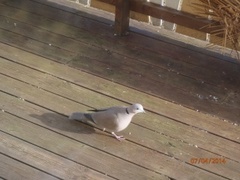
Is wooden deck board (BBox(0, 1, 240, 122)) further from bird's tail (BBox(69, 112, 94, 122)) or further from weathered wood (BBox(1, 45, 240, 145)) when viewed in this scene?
bird's tail (BBox(69, 112, 94, 122))

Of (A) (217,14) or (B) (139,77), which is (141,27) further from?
(A) (217,14)

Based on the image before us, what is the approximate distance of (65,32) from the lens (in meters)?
3.30

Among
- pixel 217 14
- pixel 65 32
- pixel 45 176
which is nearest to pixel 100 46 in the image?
pixel 65 32

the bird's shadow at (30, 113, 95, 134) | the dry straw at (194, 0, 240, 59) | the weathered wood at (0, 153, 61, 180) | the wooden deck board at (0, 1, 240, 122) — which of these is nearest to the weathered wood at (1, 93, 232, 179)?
the bird's shadow at (30, 113, 95, 134)

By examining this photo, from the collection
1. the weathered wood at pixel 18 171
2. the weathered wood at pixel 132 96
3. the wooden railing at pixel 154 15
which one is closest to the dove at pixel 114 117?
the weathered wood at pixel 132 96

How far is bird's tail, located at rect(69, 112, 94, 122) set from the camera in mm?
2475

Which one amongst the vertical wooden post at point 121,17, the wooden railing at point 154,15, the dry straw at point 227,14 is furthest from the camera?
the vertical wooden post at point 121,17

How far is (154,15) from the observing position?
3174 mm

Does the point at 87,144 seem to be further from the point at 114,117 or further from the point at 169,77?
the point at 169,77

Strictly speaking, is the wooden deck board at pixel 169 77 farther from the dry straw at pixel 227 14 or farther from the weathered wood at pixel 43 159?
the weathered wood at pixel 43 159

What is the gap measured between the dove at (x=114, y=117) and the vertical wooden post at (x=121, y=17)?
35.7 inches

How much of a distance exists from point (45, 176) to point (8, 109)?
49 cm

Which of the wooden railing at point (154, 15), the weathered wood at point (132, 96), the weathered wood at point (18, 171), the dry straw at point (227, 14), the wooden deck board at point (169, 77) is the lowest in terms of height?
the weathered wood at point (18, 171)

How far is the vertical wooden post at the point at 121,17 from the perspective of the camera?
3.20m
